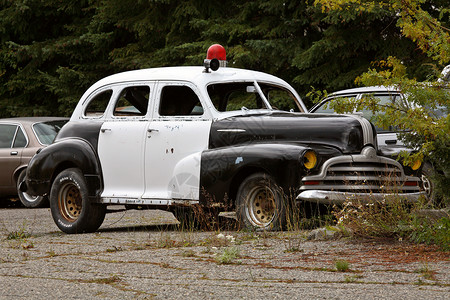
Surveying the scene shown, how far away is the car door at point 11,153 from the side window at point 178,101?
646 cm

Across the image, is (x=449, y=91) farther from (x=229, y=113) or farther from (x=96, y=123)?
(x=96, y=123)

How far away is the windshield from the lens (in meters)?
11.5

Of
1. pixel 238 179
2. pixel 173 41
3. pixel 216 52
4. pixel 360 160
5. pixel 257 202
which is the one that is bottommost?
pixel 257 202

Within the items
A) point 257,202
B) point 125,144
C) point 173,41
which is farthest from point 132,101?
point 173,41

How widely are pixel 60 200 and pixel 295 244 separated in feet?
13.2

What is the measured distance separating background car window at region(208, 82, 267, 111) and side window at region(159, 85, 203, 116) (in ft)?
0.78

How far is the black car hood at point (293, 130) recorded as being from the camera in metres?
10.3

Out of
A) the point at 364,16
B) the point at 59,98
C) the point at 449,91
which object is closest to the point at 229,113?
the point at 449,91

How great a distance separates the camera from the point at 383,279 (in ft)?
22.6

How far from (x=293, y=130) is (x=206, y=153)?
41.2 inches

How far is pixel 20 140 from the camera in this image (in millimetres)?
17375

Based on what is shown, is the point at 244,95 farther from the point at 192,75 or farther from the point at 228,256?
the point at 228,256

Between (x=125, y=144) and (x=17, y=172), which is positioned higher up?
(x=125, y=144)

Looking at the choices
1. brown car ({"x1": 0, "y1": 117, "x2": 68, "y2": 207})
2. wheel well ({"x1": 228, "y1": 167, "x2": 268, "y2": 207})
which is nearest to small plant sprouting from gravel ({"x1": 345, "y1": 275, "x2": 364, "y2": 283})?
wheel well ({"x1": 228, "y1": 167, "x2": 268, "y2": 207})
